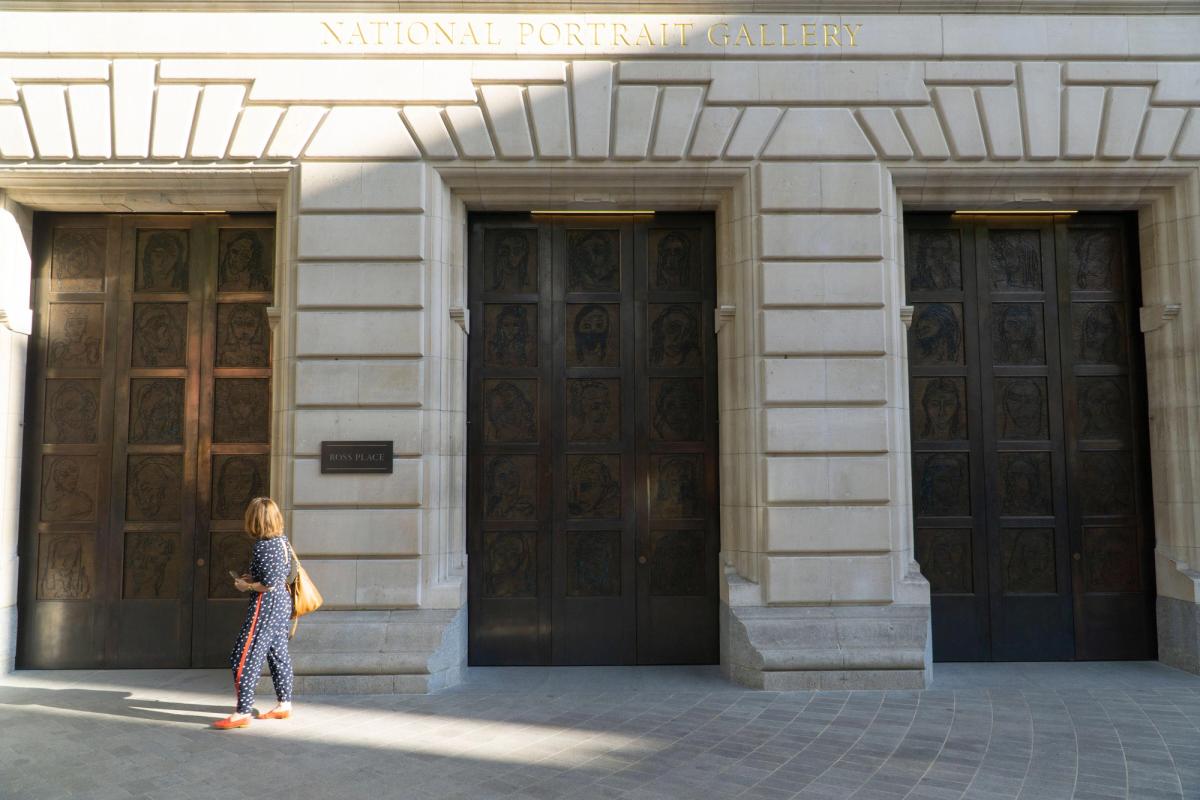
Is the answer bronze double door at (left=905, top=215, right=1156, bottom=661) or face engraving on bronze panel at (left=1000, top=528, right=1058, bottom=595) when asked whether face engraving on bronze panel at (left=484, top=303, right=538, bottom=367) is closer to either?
bronze double door at (left=905, top=215, right=1156, bottom=661)

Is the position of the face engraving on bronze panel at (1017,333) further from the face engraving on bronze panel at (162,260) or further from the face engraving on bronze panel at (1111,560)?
the face engraving on bronze panel at (162,260)

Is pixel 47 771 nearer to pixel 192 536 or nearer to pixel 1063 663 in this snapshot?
pixel 192 536

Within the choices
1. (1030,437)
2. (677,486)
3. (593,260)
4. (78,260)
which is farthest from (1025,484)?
(78,260)

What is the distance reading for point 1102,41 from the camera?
9.53 m

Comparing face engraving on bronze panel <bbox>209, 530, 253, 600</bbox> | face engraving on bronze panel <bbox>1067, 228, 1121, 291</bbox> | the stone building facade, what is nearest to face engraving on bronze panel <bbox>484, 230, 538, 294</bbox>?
the stone building facade

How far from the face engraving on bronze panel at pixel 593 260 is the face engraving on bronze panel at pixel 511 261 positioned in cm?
48

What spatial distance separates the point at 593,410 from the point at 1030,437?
18.6 ft

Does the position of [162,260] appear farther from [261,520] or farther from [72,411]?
[261,520]

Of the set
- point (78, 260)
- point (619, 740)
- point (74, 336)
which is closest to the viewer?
point (619, 740)

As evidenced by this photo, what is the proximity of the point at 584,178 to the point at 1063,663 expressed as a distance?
27.7ft

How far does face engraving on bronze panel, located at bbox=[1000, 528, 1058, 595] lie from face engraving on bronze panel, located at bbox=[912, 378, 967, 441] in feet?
4.69

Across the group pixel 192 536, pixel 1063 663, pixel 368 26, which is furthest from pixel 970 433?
pixel 192 536

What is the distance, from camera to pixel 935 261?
1035 centimetres

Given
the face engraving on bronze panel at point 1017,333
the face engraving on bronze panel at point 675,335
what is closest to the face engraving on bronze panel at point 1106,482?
the face engraving on bronze panel at point 1017,333
